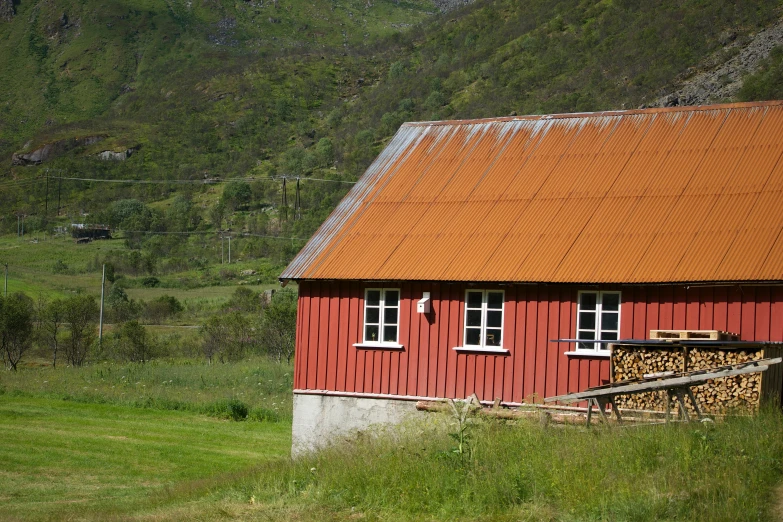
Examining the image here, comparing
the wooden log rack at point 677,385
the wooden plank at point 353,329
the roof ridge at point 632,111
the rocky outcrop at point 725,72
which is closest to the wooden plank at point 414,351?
the wooden plank at point 353,329

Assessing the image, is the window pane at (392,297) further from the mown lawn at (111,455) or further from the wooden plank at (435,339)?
the mown lawn at (111,455)

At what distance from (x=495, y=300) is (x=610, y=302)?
2.42 m

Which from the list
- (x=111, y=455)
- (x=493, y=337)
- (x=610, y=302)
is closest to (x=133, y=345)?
(x=111, y=455)

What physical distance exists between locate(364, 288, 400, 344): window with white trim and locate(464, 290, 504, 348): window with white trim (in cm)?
161

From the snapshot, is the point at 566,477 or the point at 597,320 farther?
the point at 597,320

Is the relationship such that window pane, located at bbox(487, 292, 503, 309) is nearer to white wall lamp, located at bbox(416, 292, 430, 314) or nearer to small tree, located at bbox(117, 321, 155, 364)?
white wall lamp, located at bbox(416, 292, 430, 314)

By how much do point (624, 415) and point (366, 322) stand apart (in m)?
7.22

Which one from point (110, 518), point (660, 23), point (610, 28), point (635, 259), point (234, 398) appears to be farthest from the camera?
point (610, 28)

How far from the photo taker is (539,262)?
814 inches

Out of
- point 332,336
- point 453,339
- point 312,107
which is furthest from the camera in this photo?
point 312,107

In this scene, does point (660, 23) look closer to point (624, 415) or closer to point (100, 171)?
point (624, 415)

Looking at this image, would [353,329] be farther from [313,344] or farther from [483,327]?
[483,327]

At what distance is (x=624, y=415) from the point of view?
54.5 feet

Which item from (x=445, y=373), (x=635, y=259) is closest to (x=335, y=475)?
(x=445, y=373)
